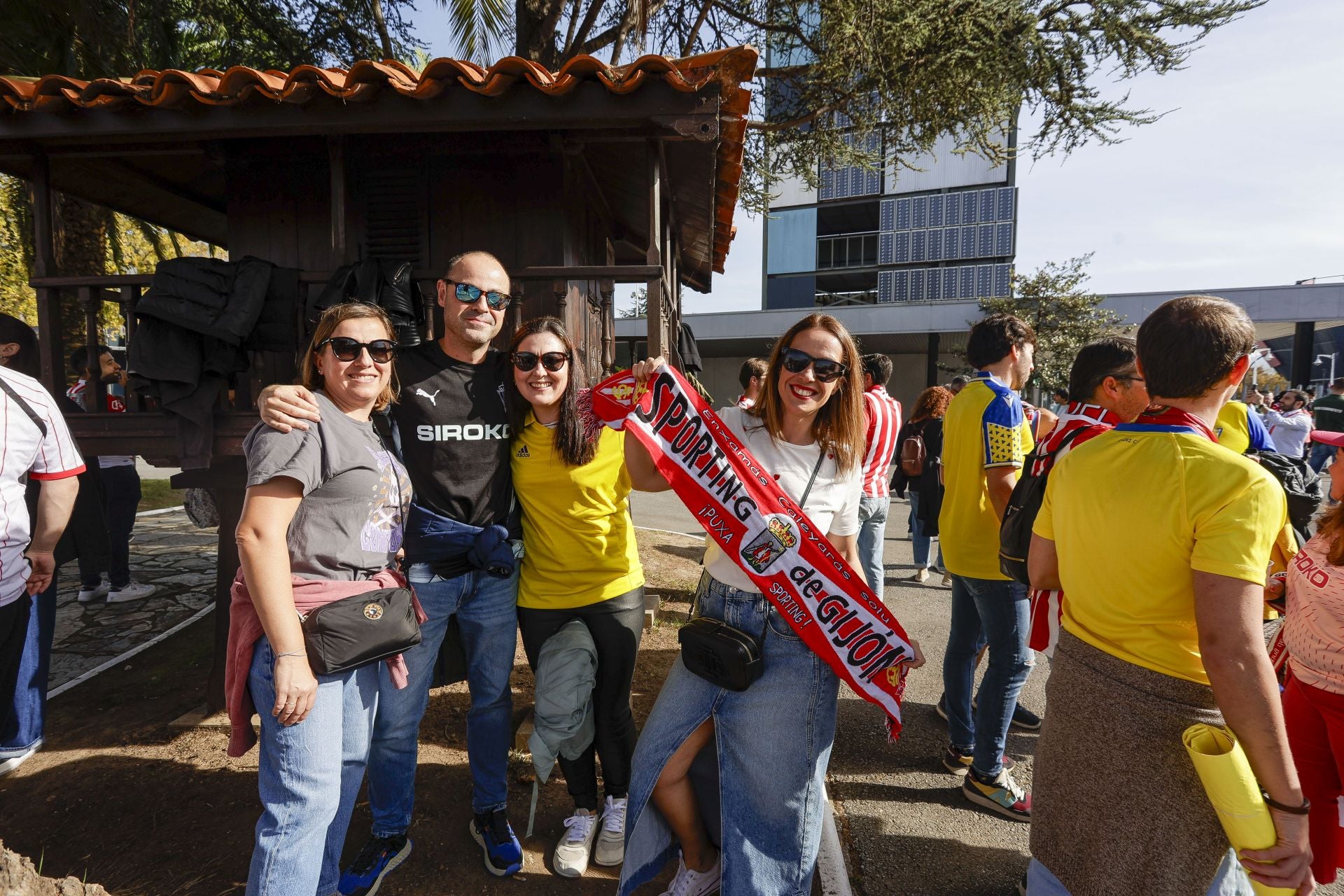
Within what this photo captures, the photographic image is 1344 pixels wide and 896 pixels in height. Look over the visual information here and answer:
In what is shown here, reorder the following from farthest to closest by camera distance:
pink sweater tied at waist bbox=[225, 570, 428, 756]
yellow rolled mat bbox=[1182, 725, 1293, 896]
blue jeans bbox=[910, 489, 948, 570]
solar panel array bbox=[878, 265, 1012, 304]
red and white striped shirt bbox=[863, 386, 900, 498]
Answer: solar panel array bbox=[878, 265, 1012, 304], blue jeans bbox=[910, 489, 948, 570], red and white striped shirt bbox=[863, 386, 900, 498], pink sweater tied at waist bbox=[225, 570, 428, 756], yellow rolled mat bbox=[1182, 725, 1293, 896]

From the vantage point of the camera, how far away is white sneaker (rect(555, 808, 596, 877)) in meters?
2.83

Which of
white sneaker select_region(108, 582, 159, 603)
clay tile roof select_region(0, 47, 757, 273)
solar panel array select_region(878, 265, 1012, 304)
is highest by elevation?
solar panel array select_region(878, 265, 1012, 304)

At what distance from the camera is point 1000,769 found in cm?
326

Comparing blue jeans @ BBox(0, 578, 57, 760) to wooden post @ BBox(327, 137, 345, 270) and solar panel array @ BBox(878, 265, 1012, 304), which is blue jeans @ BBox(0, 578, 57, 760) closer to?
wooden post @ BBox(327, 137, 345, 270)

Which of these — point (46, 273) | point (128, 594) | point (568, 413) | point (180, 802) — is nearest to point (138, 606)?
point (128, 594)

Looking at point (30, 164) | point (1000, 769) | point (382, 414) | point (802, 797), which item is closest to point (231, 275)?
point (30, 164)

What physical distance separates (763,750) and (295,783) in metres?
1.40

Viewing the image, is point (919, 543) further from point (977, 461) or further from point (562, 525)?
point (562, 525)

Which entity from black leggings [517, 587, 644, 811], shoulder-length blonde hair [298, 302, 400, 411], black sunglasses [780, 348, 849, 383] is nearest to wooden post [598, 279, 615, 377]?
black leggings [517, 587, 644, 811]

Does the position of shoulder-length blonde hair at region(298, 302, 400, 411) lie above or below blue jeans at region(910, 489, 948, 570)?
above

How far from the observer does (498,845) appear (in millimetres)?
2850

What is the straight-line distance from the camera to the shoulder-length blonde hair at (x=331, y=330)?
7.26 ft

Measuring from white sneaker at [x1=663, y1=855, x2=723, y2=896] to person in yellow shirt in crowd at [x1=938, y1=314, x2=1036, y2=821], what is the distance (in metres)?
1.54

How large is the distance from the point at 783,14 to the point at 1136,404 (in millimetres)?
8028
